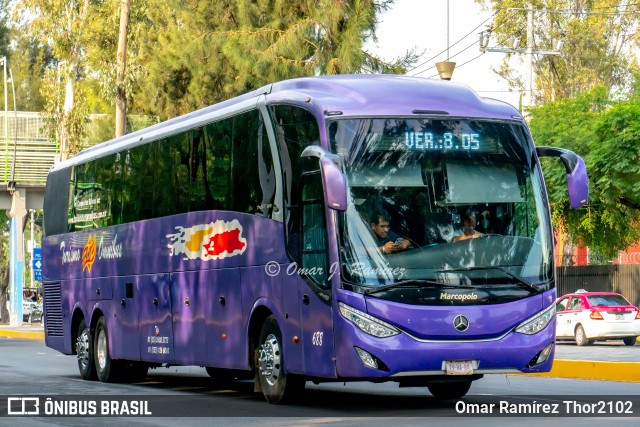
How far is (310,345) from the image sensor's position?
48.5 feet

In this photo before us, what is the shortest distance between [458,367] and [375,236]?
1.59 metres

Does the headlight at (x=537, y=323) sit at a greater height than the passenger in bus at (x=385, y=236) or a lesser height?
lesser

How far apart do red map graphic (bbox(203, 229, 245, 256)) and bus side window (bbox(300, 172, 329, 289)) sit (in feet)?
5.87

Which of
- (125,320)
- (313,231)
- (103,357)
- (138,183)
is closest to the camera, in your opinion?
(313,231)

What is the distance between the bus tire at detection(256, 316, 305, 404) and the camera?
1567 cm

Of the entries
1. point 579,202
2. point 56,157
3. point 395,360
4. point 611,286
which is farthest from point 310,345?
point 56,157

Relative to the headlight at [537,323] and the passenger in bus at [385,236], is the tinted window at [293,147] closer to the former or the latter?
the passenger in bus at [385,236]

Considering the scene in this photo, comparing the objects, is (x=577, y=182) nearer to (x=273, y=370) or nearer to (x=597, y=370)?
(x=273, y=370)

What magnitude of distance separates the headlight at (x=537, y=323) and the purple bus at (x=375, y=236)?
0.07 ft

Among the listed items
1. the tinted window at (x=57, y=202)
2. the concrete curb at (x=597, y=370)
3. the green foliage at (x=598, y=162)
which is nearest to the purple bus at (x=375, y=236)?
the concrete curb at (x=597, y=370)

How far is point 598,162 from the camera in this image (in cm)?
3938

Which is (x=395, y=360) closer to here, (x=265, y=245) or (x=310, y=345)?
(x=310, y=345)

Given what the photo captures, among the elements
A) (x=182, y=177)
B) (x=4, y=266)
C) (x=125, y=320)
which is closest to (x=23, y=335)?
(x=125, y=320)

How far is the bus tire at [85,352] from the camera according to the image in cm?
2255
